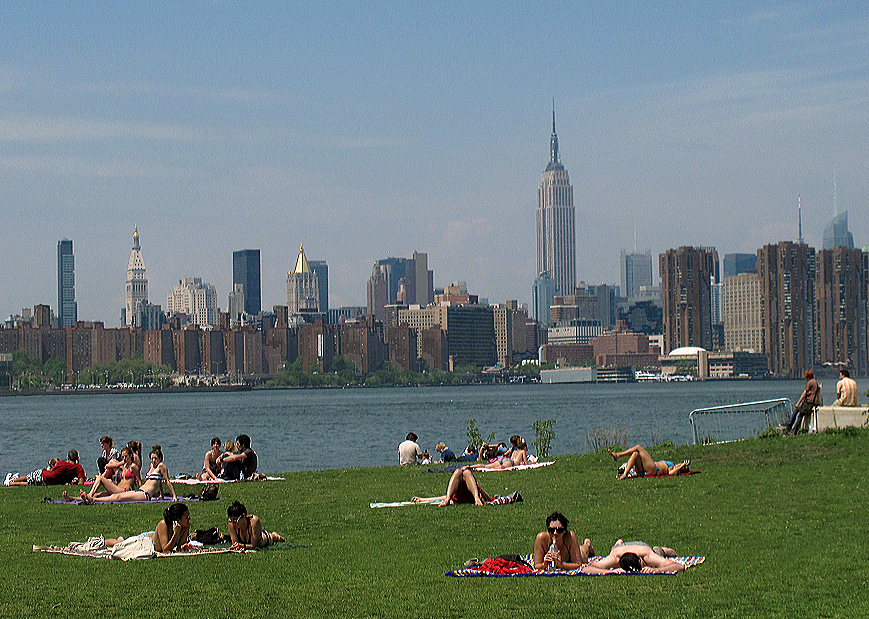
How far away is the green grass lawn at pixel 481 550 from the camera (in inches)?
501

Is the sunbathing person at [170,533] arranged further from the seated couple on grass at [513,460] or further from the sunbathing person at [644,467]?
the seated couple on grass at [513,460]

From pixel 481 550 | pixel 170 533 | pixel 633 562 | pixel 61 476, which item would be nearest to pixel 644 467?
pixel 481 550

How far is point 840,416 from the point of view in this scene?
29.7m

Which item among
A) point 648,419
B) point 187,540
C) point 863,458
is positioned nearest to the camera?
point 187,540

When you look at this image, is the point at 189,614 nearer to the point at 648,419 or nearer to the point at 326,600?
the point at 326,600

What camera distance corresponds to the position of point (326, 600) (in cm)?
1308

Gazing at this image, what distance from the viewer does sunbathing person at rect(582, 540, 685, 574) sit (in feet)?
47.1

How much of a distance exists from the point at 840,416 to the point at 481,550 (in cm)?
1597

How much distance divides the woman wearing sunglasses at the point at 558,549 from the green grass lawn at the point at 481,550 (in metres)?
0.43

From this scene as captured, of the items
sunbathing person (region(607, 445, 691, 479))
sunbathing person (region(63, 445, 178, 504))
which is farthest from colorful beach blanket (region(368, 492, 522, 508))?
sunbathing person (region(63, 445, 178, 504))

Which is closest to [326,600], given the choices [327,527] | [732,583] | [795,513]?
[732,583]

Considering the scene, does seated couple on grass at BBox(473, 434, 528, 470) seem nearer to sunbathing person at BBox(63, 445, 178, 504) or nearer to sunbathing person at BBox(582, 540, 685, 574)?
sunbathing person at BBox(63, 445, 178, 504)

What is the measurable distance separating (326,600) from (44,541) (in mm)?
6487

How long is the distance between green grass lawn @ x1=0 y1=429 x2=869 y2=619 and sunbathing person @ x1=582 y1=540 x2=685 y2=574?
0.87 feet
